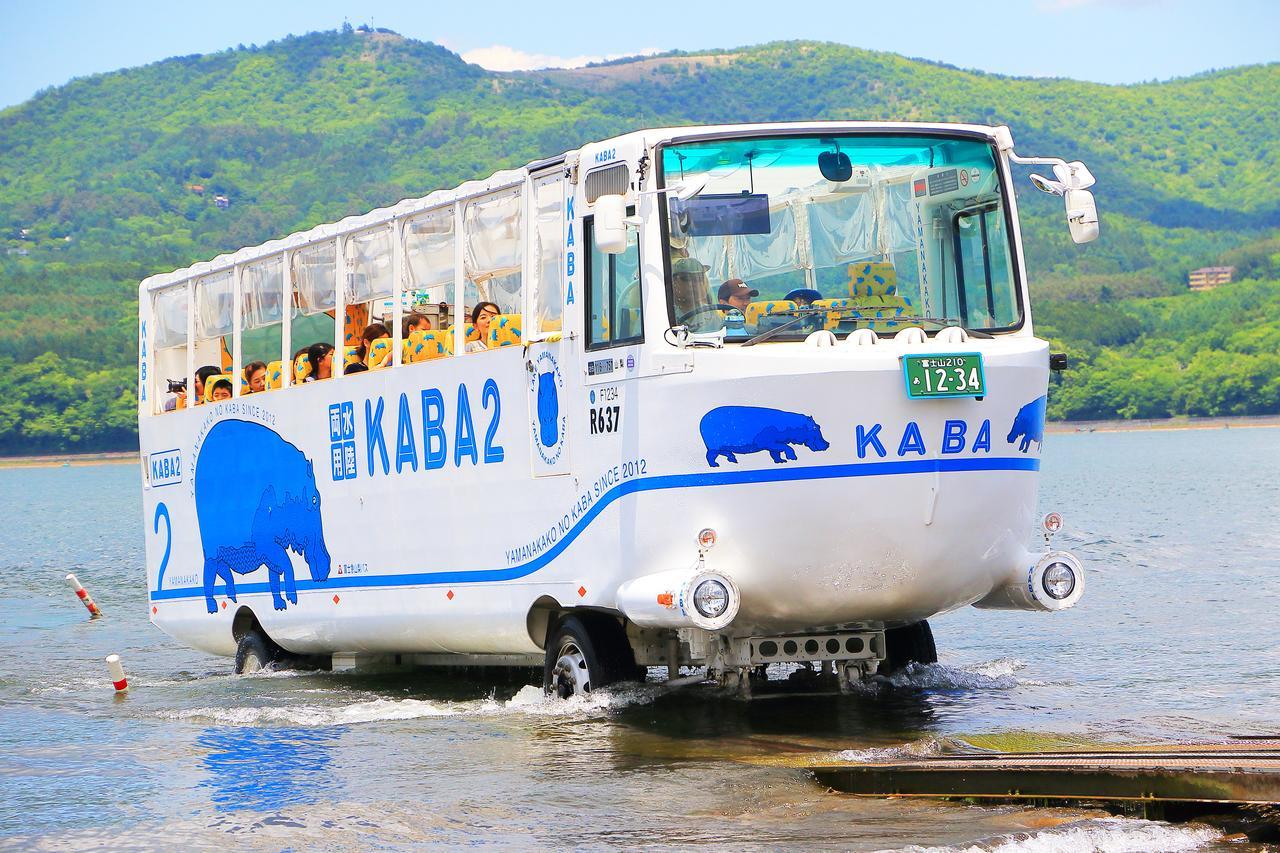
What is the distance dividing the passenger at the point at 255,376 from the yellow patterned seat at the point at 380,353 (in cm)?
205

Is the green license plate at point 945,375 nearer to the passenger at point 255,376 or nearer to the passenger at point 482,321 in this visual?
the passenger at point 482,321

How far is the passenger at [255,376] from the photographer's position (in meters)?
17.1

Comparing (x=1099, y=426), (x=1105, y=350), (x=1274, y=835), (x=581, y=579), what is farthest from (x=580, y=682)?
(x=1099, y=426)

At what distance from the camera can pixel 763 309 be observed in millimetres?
11766

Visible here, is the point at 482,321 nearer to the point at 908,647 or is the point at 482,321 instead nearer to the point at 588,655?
the point at 588,655

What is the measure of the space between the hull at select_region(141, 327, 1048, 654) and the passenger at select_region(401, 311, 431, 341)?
291 mm

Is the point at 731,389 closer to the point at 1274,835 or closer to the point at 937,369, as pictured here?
the point at 937,369

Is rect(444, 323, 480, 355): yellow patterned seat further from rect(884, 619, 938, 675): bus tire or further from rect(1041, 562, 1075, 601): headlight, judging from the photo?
rect(1041, 562, 1075, 601): headlight

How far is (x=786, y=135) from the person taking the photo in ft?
39.4

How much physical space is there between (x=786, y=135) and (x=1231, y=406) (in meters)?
139

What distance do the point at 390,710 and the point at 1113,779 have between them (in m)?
6.85

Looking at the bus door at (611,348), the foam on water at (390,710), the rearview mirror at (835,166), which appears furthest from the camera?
the foam on water at (390,710)

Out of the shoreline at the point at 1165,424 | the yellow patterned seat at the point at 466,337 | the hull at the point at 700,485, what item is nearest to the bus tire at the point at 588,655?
the hull at the point at 700,485

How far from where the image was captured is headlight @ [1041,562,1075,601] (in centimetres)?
1247
